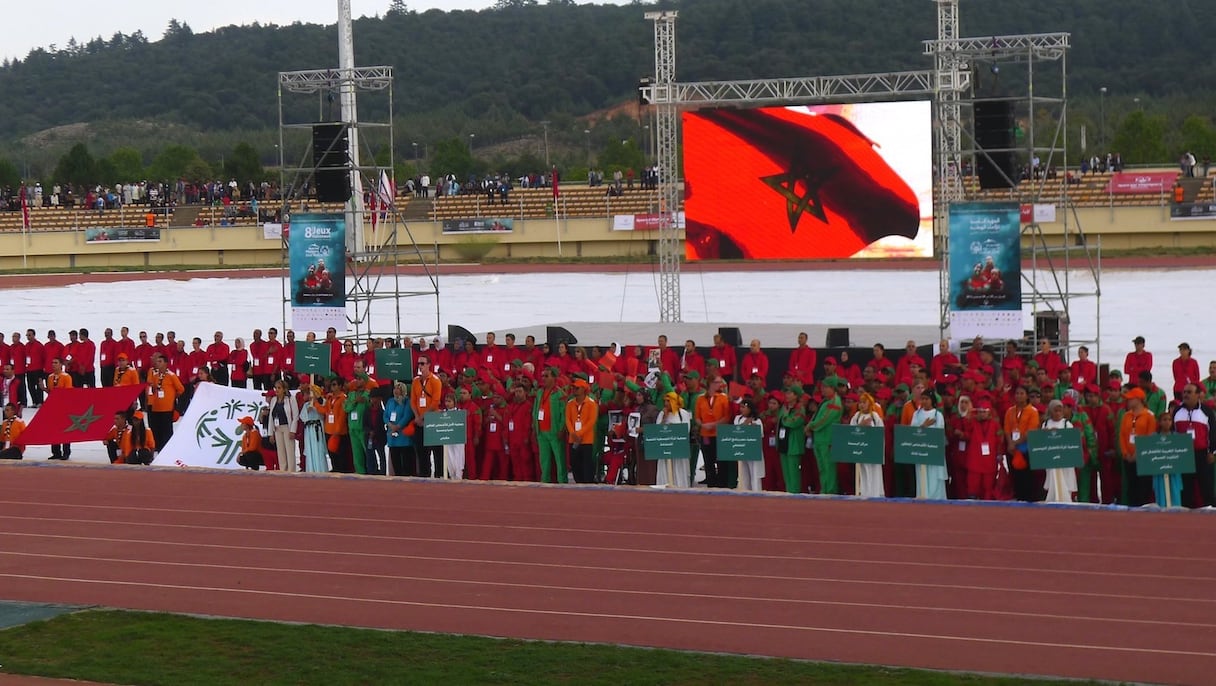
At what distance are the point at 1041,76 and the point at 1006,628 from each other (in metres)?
116

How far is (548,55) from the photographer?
532 feet

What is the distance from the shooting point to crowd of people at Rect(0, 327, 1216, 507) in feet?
48.8

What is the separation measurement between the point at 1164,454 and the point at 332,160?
1336 cm

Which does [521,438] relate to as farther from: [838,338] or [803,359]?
[838,338]

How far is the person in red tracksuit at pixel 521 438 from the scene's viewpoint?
1703 cm

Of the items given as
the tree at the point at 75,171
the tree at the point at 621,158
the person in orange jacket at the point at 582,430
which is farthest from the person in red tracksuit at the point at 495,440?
the tree at the point at 621,158

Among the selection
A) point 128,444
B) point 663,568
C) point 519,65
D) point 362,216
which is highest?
point 519,65

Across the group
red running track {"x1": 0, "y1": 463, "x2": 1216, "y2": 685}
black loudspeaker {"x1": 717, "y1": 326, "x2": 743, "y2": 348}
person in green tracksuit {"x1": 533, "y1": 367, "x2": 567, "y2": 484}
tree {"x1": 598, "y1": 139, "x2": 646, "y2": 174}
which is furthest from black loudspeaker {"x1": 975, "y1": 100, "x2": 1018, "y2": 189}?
tree {"x1": 598, "y1": 139, "x2": 646, "y2": 174}

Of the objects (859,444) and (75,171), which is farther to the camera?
(75,171)

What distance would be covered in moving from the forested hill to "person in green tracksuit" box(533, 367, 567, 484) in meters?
117

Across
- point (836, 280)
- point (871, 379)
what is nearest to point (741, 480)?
point (871, 379)

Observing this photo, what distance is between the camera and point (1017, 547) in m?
13.0

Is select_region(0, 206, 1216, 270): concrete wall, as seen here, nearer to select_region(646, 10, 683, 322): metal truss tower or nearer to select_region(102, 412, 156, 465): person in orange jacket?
select_region(646, 10, 683, 322): metal truss tower

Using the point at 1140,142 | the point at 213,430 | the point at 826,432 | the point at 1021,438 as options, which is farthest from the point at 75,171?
the point at 1021,438
